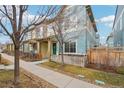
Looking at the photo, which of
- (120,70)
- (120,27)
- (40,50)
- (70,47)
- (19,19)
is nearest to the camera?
(19,19)

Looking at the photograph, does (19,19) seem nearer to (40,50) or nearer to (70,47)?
(70,47)

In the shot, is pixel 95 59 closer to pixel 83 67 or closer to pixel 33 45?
pixel 83 67

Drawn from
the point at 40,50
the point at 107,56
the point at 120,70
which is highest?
the point at 40,50

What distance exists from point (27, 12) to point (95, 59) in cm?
775

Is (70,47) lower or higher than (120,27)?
lower

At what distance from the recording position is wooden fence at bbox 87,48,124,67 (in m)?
12.4

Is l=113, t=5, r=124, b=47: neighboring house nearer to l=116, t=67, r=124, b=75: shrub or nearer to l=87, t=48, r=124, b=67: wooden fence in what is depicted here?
l=87, t=48, r=124, b=67: wooden fence

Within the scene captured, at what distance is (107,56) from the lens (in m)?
13.3

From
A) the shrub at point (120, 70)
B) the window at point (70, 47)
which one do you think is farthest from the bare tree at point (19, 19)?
the window at point (70, 47)

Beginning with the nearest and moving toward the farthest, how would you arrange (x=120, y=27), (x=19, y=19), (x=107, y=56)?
(x=19, y=19)
(x=107, y=56)
(x=120, y=27)

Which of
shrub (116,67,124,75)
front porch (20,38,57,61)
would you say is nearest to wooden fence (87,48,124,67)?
shrub (116,67,124,75)

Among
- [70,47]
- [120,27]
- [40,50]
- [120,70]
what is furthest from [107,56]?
[40,50]
